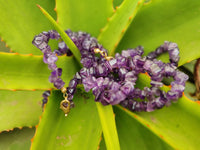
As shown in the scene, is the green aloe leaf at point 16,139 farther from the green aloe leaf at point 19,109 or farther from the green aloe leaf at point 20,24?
the green aloe leaf at point 20,24

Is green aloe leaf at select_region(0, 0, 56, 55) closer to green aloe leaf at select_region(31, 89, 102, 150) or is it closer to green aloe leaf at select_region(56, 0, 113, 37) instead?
green aloe leaf at select_region(56, 0, 113, 37)

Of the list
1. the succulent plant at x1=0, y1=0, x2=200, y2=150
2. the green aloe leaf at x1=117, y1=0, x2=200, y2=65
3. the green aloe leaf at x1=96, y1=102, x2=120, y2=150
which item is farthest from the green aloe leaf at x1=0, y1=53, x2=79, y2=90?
the green aloe leaf at x1=117, y1=0, x2=200, y2=65

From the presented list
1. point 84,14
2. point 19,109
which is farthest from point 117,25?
point 19,109

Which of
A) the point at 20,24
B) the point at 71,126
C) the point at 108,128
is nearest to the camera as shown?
the point at 108,128

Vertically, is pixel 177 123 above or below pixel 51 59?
below

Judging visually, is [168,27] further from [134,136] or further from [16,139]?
[16,139]
